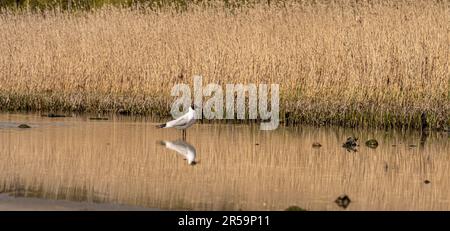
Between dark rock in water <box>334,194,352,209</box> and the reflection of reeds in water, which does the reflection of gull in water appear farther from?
dark rock in water <box>334,194,352,209</box>

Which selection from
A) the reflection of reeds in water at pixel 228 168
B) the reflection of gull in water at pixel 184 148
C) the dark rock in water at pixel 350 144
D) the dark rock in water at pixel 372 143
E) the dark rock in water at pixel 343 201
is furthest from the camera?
the dark rock in water at pixel 372 143

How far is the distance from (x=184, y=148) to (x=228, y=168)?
1497 millimetres

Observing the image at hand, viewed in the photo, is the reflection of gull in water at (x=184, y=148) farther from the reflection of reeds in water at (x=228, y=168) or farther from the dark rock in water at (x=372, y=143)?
the dark rock in water at (x=372, y=143)

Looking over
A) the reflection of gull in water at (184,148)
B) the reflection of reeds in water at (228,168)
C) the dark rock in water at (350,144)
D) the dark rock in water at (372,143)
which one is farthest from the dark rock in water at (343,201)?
the dark rock in water at (372,143)

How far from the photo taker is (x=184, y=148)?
11.2 m

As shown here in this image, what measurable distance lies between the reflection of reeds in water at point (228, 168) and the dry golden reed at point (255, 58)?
916mm

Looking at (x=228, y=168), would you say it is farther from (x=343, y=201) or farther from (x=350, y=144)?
(x=350, y=144)

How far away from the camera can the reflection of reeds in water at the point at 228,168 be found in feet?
26.9

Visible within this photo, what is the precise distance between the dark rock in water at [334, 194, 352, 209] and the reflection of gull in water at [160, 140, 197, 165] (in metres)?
2.35

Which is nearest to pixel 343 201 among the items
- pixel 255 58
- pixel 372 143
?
pixel 372 143

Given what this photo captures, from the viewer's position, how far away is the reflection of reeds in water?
26.9 ft

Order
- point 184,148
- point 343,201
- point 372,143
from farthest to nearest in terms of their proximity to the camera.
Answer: point 372,143 < point 184,148 < point 343,201

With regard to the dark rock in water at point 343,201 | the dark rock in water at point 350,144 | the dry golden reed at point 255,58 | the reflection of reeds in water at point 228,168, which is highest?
the dry golden reed at point 255,58
